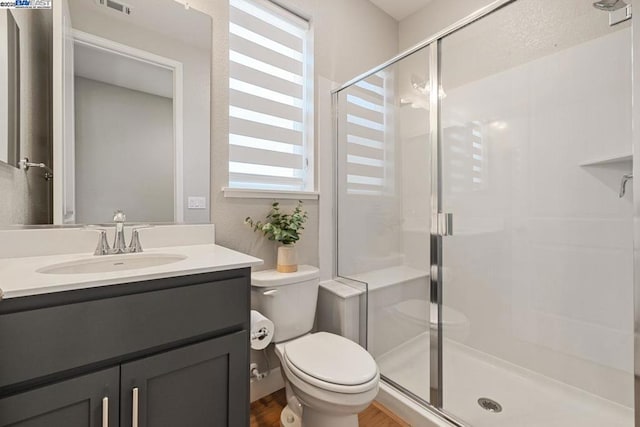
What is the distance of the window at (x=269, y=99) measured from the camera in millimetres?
1624

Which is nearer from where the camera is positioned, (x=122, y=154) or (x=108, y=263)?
(x=108, y=263)

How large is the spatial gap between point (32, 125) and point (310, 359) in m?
1.39

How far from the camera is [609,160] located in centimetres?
136

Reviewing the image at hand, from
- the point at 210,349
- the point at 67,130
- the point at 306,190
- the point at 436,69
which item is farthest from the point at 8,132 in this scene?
the point at 436,69

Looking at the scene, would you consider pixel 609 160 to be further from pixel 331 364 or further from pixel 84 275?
pixel 84 275

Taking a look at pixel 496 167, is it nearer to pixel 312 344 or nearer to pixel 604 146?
pixel 604 146

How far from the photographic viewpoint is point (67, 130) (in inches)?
44.8

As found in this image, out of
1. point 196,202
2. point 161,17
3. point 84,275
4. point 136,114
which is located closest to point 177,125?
point 136,114

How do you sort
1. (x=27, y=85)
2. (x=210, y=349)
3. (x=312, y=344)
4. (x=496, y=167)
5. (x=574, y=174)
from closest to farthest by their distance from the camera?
(x=210, y=349), (x=27, y=85), (x=312, y=344), (x=574, y=174), (x=496, y=167)

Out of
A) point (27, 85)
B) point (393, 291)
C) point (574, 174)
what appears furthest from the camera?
point (393, 291)

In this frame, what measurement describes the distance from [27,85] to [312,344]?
4.96 feet

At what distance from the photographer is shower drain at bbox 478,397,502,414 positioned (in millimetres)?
1437

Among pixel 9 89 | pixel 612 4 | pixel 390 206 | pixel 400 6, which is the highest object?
pixel 400 6

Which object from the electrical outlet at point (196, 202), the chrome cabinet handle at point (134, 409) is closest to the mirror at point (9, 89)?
the electrical outlet at point (196, 202)
